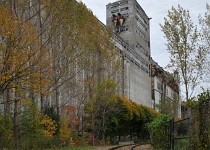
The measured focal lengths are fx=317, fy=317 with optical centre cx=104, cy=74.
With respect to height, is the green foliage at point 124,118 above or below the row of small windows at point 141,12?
below

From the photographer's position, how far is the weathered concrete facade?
206 feet

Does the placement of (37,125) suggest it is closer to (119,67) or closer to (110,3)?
(119,67)

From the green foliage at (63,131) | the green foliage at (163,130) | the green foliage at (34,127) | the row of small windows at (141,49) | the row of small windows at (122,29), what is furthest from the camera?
the row of small windows at (141,49)

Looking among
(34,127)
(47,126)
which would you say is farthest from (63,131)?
(34,127)

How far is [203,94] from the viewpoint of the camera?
9484 millimetres

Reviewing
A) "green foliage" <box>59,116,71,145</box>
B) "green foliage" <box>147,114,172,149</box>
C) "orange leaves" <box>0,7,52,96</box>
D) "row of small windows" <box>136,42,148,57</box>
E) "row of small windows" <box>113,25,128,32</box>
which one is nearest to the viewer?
"orange leaves" <box>0,7,52,96</box>

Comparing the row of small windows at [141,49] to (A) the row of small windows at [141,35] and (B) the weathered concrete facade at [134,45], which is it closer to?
(B) the weathered concrete facade at [134,45]

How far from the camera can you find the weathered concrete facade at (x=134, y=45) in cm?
6291

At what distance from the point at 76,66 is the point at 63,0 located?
10170mm

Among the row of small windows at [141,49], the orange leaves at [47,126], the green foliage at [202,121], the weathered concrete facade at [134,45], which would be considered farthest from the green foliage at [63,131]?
the row of small windows at [141,49]

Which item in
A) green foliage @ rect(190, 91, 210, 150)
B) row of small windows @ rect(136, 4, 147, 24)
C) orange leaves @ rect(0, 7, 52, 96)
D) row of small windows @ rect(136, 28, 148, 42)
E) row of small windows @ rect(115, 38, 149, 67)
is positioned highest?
row of small windows @ rect(136, 4, 147, 24)

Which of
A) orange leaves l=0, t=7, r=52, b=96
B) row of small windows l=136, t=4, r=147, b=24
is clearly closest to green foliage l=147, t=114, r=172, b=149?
orange leaves l=0, t=7, r=52, b=96

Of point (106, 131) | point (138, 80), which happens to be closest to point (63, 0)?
point (106, 131)

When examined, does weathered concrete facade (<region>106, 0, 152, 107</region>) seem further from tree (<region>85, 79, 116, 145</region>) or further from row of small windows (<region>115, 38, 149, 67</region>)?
tree (<region>85, 79, 116, 145</region>)
